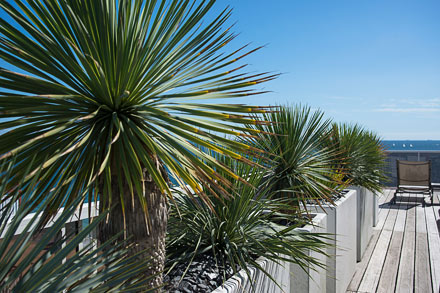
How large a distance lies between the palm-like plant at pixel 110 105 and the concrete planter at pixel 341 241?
1907 millimetres

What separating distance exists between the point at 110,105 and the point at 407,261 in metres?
4.55

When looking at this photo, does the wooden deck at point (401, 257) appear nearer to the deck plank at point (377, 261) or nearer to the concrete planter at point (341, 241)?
the deck plank at point (377, 261)

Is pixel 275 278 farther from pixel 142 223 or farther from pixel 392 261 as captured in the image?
pixel 392 261

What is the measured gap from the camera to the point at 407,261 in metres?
4.52

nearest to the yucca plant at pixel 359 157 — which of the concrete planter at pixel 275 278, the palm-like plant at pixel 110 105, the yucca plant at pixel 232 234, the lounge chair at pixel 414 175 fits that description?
the concrete planter at pixel 275 278

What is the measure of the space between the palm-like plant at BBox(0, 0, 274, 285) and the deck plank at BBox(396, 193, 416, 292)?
3373 mm

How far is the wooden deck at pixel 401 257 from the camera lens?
12.5 ft

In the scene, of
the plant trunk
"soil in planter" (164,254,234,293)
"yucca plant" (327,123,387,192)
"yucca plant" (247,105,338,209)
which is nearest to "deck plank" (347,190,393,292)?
"yucca plant" (327,123,387,192)

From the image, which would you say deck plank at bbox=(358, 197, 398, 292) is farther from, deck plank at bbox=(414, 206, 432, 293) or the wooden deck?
deck plank at bbox=(414, 206, 432, 293)

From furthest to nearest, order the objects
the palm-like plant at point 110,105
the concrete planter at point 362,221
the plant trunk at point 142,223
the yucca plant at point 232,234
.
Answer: the concrete planter at point 362,221, the yucca plant at point 232,234, the plant trunk at point 142,223, the palm-like plant at point 110,105

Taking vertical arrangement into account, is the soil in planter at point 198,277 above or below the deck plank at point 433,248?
above

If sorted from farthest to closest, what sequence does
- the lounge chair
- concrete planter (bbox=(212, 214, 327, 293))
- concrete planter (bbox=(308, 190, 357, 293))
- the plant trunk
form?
1. the lounge chair
2. concrete planter (bbox=(308, 190, 357, 293))
3. concrete planter (bbox=(212, 214, 327, 293))
4. the plant trunk

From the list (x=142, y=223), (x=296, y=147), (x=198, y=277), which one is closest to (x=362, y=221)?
(x=296, y=147)

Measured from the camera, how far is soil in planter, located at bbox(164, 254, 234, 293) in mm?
1698
